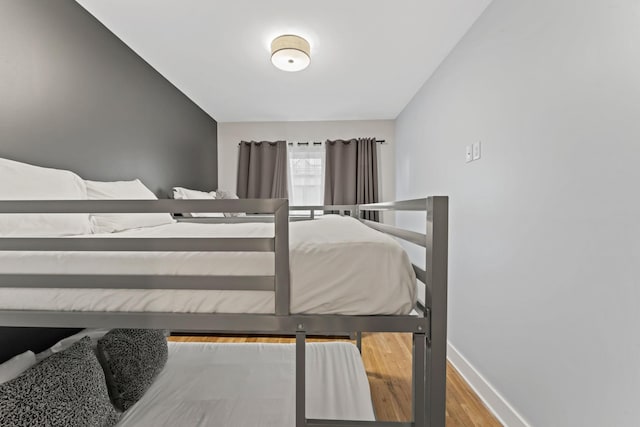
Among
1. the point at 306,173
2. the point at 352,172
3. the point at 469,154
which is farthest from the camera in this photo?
the point at 306,173

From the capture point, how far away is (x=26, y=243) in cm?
92

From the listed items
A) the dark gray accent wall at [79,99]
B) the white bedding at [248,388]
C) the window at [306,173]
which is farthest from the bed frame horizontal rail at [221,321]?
the window at [306,173]

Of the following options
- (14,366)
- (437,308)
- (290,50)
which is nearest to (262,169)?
(290,50)

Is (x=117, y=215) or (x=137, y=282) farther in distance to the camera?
(x=117, y=215)

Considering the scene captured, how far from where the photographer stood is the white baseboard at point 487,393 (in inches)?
59.4

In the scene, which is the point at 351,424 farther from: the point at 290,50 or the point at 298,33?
the point at 298,33

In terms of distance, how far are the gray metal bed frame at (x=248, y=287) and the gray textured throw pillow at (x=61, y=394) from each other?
264 millimetres

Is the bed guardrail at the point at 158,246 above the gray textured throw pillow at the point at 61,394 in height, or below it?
above

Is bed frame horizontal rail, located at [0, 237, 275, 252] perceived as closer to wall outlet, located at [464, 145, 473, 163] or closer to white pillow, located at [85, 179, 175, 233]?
white pillow, located at [85, 179, 175, 233]

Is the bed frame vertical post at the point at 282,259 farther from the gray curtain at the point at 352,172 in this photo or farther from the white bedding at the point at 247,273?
the gray curtain at the point at 352,172

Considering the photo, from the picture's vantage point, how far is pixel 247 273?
92 cm

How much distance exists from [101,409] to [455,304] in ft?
7.13

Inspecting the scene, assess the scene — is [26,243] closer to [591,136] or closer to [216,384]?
[216,384]

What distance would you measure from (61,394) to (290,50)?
2.19m
